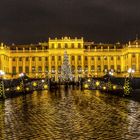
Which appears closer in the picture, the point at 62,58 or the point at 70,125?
the point at 70,125

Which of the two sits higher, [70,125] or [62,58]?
[62,58]

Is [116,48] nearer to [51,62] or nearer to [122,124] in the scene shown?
[51,62]

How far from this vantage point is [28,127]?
1484 cm

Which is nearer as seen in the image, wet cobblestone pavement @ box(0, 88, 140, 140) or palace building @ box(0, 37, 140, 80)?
wet cobblestone pavement @ box(0, 88, 140, 140)

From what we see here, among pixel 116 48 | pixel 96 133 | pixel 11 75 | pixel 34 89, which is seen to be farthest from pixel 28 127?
pixel 116 48

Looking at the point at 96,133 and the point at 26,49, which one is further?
the point at 26,49

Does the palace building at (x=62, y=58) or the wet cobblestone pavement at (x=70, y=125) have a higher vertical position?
the palace building at (x=62, y=58)

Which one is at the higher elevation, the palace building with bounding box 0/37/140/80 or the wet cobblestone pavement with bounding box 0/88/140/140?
the palace building with bounding box 0/37/140/80

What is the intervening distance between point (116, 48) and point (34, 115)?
427ft

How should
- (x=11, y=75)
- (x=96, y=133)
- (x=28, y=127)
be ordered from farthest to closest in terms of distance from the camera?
(x=11, y=75), (x=28, y=127), (x=96, y=133)

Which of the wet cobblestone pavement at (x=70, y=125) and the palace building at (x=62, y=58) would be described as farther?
the palace building at (x=62, y=58)

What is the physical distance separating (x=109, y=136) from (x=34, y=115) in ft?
21.3

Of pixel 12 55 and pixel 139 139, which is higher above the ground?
pixel 12 55

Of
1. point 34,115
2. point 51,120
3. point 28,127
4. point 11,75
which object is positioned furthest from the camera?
point 11,75
